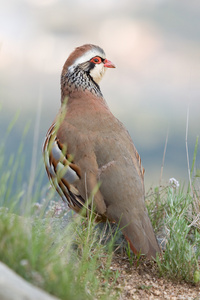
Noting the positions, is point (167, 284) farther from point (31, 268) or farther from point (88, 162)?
point (31, 268)

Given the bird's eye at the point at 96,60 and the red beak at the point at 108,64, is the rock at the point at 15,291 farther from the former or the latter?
the red beak at the point at 108,64

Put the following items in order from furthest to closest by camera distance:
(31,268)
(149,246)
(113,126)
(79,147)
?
(113,126), (79,147), (149,246), (31,268)

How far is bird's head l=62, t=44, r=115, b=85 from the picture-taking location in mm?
4980

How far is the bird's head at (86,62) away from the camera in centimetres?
498

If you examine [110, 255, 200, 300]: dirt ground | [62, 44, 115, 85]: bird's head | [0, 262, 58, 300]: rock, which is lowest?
[110, 255, 200, 300]: dirt ground

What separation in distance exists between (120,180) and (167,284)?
1076 millimetres

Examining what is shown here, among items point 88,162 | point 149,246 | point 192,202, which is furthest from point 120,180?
point 192,202

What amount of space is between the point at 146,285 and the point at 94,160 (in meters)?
1.28

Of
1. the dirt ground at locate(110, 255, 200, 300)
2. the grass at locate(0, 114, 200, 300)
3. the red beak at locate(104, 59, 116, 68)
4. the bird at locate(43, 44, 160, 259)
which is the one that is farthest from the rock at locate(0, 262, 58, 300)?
the red beak at locate(104, 59, 116, 68)

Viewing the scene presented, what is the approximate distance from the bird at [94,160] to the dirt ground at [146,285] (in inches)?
11.6

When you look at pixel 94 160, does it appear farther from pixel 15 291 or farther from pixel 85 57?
pixel 15 291

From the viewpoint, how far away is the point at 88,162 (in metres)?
4.23

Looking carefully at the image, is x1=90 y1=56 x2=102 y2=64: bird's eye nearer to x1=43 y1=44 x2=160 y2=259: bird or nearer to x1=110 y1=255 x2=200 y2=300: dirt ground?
x1=43 y1=44 x2=160 y2=259: bird

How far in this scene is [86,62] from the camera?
5016mm
